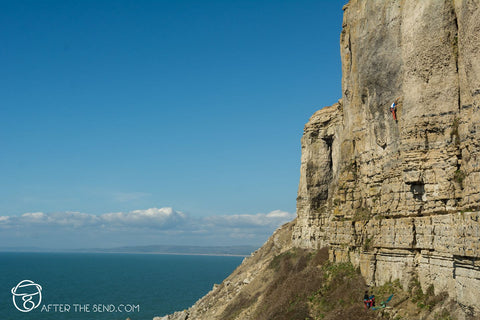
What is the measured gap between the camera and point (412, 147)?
26.1 meters

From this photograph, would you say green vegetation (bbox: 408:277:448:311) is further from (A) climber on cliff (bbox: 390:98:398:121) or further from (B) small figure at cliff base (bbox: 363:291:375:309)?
(A) climber on cliff (bbox: 390:98:398:121)

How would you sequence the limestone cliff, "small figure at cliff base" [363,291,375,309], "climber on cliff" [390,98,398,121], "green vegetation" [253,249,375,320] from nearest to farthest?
the limestone cliff
"small figure at cliff base" [363,291,375,309]
"climber on cliff" [390,98,398,121]
"green vegetation" [253,249,375,320]

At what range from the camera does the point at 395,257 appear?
1070 inches

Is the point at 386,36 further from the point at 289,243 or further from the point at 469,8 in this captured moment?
the point at 289,243

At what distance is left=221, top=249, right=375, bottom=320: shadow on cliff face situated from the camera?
3041 centimetres

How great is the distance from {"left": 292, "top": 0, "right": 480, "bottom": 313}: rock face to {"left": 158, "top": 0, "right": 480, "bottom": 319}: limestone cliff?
58 millimetres

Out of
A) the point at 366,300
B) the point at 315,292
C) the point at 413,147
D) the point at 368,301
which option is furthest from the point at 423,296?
the point at 315,292

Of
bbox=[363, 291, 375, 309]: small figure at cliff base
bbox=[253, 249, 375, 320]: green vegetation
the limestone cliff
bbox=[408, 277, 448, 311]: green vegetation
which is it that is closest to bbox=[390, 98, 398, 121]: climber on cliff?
the limestone cliff

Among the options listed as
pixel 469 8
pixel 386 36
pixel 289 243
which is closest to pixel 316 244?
pixel 289 243

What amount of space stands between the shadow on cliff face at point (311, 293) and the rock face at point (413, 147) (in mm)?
1425

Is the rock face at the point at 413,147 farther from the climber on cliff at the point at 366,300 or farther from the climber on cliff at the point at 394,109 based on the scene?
the climber on cliff at the point at 366,300

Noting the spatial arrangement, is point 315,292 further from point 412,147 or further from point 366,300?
point 412,147

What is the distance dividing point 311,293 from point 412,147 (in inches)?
596

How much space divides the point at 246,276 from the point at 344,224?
27826 mm
